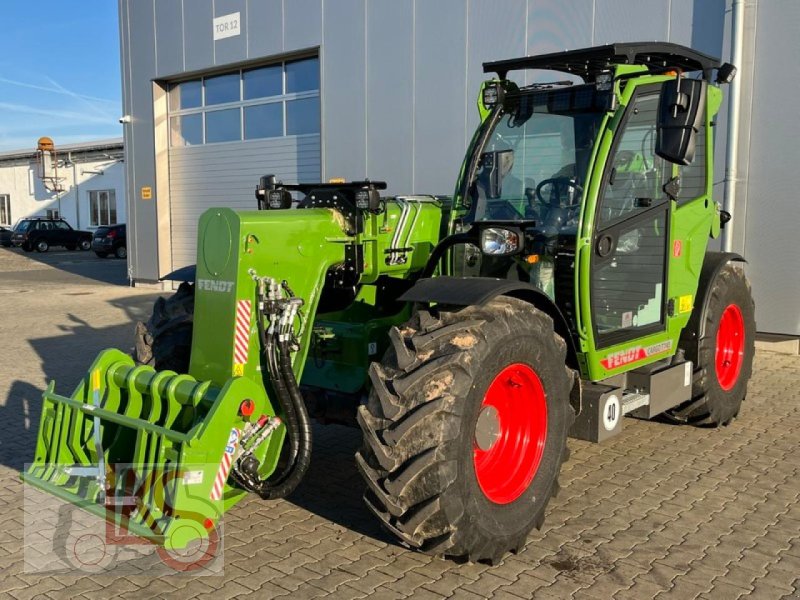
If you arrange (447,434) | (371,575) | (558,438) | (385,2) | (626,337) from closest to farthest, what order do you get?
(447,434)
(371,575)
(558,438)
(626,337)
(385,2)

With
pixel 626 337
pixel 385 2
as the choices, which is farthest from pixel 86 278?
pixel 626 337

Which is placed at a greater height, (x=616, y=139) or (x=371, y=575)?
(x=616, y=139)

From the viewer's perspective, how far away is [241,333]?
4109mm

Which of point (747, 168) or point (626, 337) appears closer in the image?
point (626, 337)

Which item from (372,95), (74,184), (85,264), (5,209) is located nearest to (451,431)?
(372,95)

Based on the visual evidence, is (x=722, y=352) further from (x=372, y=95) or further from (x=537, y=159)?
(x=372, y=95)

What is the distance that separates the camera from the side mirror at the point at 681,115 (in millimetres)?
4273

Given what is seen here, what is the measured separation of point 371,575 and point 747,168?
7.47 metres

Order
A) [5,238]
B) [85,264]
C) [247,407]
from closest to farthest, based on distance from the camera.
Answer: [247,407] < [85,264] < [5,238]

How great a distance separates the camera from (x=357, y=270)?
15.6 feet

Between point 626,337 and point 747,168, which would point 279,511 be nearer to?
point 626,337

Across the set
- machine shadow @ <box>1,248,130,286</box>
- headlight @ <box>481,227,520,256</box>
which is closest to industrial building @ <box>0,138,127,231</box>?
machine shadow @ <box>1,248,130,286</box>

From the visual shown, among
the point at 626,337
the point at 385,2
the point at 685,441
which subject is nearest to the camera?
the point at 626,337
